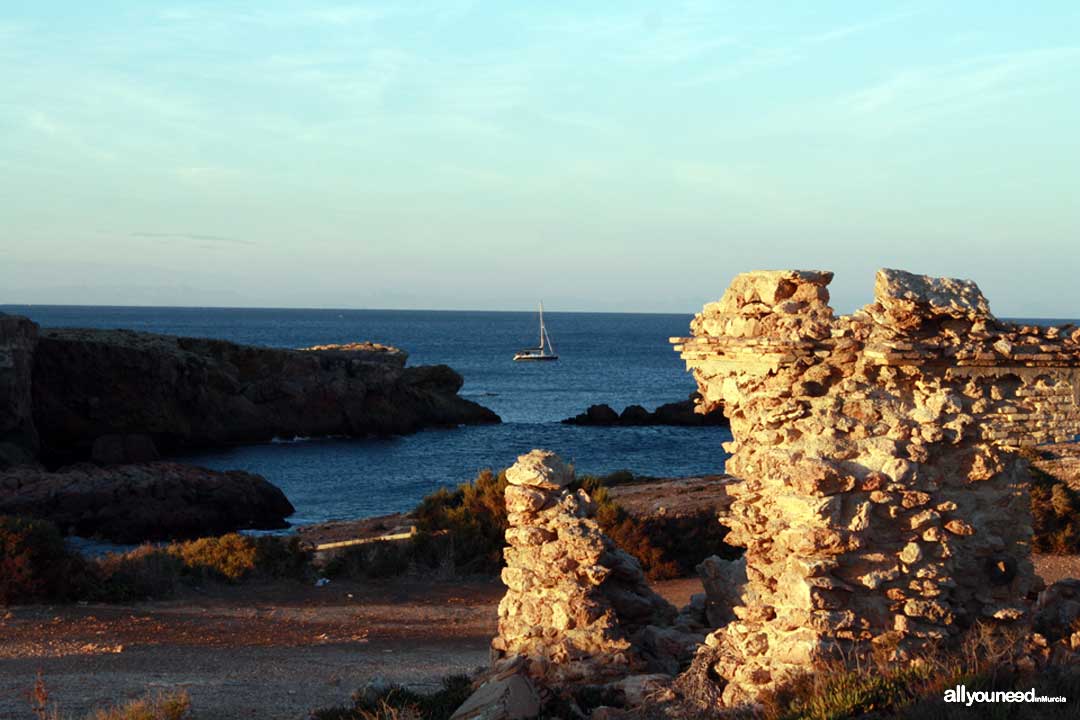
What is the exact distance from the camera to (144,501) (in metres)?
27.5

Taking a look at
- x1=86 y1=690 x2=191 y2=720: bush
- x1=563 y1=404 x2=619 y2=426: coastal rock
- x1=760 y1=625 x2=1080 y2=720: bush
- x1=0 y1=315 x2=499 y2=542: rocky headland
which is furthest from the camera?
x1=563 y1=404 x2=619 y2=426: coastal rock

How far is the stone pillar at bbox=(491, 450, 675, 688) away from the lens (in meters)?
9.03

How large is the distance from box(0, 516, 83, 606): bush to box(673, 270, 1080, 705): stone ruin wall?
33.7 ft

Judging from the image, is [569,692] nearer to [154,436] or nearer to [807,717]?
[807,717]

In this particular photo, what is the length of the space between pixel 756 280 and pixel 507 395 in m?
66.4

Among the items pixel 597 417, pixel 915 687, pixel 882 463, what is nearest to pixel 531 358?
pixel 597 417

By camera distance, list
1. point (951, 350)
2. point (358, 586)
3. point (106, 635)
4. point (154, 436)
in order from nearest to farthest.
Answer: point (951, 350)
point (106, 635)
point (358, 586)
point (154, 436)

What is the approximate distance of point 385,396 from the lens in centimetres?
5597

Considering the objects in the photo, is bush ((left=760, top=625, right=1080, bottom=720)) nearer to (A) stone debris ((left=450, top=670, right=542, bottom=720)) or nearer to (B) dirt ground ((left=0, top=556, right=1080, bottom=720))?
(A) stone debris ((left=450, top=670, right=542, bottom=720))

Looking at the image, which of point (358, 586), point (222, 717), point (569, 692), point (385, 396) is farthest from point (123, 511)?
point (385, 396)

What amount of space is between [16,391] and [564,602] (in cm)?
3691

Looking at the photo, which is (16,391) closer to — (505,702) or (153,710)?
(153,710)

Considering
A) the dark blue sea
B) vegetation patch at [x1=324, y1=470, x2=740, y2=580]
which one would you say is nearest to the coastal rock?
the dark blue sea

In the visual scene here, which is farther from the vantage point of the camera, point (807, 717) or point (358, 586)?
point (358, 586)
